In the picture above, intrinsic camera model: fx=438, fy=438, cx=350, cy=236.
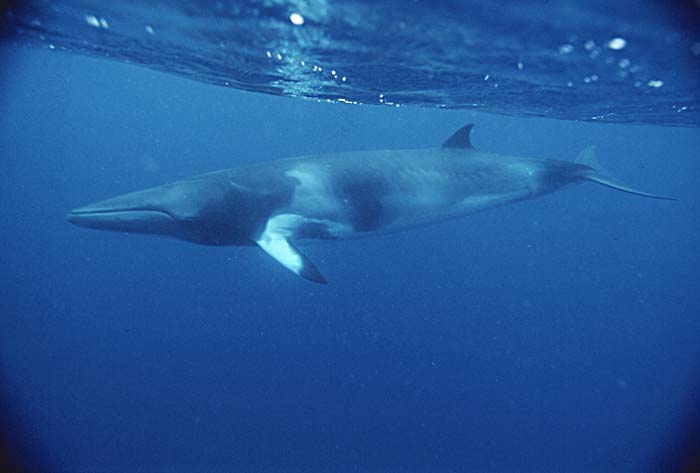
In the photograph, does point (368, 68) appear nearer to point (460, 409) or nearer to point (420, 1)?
point (420, 1)

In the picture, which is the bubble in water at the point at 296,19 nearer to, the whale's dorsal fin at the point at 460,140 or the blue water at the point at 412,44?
the blue water at the point at 412,44

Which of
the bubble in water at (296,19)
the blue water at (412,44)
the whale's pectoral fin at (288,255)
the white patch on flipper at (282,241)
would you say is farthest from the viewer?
the white patch on flipper at (282,241)

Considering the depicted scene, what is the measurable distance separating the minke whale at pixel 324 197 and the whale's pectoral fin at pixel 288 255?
0.06 feet

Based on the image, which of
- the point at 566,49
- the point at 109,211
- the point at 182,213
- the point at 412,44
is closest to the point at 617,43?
the point at 566,49

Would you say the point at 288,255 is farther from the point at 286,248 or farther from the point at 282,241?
the point at 282,241

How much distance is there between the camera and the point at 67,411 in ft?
61.7

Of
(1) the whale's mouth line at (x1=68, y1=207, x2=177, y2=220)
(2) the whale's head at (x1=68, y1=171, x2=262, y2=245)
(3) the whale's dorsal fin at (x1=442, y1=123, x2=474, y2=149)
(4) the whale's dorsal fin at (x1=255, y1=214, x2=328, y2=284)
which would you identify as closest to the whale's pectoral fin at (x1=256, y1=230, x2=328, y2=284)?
(4) the whale's dorsal fin at (x1=255, y1=214, x2=328, y2=284)

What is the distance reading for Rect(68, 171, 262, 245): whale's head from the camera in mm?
7953

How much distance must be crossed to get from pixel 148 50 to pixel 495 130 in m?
61.0

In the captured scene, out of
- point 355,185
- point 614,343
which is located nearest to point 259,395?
point 355,185

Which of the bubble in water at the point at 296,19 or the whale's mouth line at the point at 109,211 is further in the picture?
the whale's mouth line at the point at 109,211

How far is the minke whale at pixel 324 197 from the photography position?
820cm

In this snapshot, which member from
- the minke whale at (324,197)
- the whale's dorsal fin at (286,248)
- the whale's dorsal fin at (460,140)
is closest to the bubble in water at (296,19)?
the minke whale at (324,197)

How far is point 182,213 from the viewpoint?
822 cm
